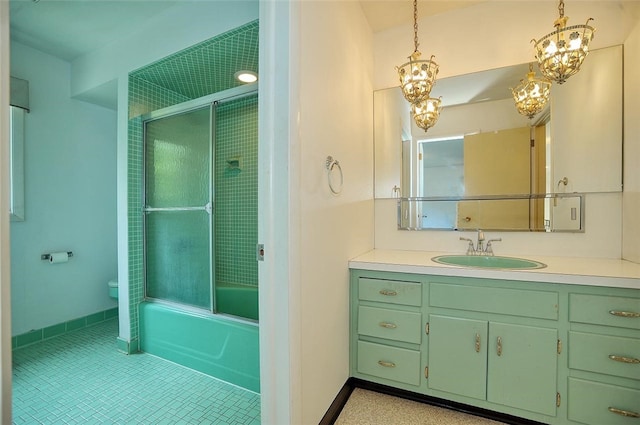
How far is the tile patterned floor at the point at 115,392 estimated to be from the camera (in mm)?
1561

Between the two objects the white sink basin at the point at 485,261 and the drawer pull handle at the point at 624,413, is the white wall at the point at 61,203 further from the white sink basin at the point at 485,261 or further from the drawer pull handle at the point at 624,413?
the drawer pull handle at the point at 624,413

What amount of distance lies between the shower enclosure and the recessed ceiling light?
7.8 inches

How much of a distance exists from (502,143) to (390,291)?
128 centimetres

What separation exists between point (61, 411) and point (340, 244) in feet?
6.14

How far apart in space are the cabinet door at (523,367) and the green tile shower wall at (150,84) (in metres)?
2.38

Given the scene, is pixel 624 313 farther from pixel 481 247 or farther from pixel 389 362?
pixel 389 362

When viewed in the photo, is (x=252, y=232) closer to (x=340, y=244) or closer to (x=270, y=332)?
(x=340, y=244)

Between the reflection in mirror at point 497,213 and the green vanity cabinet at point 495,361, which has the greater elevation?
the reflection in mirror at point 497,213

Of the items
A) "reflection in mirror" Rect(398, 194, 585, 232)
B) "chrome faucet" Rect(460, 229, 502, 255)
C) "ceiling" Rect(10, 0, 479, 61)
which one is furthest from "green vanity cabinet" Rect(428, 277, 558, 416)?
"ceiling" Rect(10, 0, 479, 61)

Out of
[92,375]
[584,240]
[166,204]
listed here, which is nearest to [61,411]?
[92,375]

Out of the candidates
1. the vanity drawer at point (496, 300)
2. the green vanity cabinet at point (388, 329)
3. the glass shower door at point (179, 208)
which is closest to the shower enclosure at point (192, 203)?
the glass shower door at point (179, 208)

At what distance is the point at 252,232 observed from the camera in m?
2.81

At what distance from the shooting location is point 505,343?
141 cm

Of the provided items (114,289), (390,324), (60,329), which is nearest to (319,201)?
(390,324)
